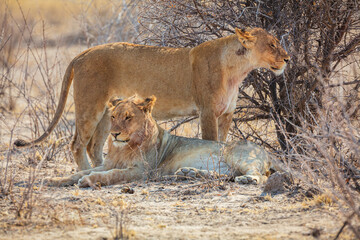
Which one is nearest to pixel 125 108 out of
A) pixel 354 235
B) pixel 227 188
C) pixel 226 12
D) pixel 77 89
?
pixel 77 89

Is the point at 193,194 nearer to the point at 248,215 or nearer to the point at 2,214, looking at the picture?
the point at 248,215

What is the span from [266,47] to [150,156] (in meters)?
1.65

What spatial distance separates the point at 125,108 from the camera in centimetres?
541

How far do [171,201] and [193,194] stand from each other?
27cm

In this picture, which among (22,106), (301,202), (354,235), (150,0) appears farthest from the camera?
(22,106)

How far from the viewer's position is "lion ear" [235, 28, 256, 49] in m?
5.78

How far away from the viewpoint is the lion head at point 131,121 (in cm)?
530

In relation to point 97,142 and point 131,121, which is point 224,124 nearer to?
point 131,121

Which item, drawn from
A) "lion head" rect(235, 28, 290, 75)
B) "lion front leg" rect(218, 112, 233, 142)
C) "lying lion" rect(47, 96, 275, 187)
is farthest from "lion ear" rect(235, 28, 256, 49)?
"lying lion" rect(47, 96, 275, 187)

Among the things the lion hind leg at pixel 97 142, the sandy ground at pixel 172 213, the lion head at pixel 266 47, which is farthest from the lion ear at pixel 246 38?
the lion hind leg at pixel 97 142

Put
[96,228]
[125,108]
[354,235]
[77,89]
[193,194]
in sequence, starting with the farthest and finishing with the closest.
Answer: [77,89] < [125,108] < [193,194] < [96,228] < [354,235]

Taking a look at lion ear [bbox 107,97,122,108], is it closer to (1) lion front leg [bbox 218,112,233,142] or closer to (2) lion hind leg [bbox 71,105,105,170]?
(2) lion hind leg [bbox 71,105,105,170]

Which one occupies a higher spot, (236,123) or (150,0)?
(150,0)

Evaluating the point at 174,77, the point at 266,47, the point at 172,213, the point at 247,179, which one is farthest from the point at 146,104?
the point at 172,213
